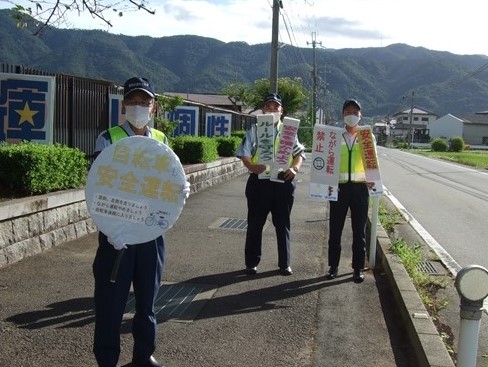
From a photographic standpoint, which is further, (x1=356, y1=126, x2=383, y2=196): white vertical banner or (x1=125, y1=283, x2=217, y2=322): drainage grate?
(x1=356, y1=126, x2=383, y2=196): white vertical banner

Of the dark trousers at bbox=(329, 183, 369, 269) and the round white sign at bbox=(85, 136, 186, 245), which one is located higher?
the round white sign at bbox=(85, 136, 186, 245)

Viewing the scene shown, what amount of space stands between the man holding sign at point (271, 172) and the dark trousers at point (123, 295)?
2.46m

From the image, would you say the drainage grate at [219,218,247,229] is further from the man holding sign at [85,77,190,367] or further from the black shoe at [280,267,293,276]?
the man holding sign at [85,77,190,367]

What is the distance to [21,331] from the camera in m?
4.01

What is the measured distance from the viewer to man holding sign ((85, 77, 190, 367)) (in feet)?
10.7

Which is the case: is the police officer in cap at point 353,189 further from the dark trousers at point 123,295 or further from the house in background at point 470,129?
the house in background at point 470,129

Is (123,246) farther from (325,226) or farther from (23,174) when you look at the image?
(325,226)

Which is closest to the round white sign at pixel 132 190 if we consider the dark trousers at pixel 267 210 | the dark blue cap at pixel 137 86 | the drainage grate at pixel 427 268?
the dark blue cap at pixel 137 86

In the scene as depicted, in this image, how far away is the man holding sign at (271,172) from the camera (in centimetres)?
575

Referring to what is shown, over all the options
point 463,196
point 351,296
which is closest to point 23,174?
point 351,296

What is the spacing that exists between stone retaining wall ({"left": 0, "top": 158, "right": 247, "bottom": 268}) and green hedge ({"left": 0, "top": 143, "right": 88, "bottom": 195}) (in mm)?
213

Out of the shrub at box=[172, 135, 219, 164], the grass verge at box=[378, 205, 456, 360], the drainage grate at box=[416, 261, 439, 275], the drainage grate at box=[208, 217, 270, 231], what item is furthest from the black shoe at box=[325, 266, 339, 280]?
the shrub at box=[172, 135, 219, 164]

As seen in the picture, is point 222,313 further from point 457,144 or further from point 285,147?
point 457,144

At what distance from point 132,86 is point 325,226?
6245 mm
